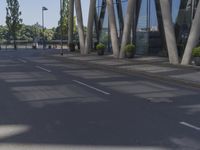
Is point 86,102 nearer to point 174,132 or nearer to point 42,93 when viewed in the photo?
point 42,93

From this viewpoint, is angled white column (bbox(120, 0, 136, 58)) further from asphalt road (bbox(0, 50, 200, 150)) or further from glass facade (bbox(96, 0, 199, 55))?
asphalt road (bbox(0, 50, 200, 150))

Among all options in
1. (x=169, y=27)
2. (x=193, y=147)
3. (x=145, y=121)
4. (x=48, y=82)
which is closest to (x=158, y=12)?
(x=169, y=27)

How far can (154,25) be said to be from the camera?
130 feet

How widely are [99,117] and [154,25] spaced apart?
29271 mm

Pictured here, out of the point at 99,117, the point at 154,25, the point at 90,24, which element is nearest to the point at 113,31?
the point at 154,25

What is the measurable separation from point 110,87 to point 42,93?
3.26 meters

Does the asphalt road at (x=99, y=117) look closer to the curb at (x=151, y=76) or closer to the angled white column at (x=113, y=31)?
the curb at (x=151, y=76)

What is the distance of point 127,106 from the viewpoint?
42.7ft

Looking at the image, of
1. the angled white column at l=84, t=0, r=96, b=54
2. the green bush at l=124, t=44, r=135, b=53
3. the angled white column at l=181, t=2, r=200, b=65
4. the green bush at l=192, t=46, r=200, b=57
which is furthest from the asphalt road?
the angled white column at l=84, t=0, r=96, b=54

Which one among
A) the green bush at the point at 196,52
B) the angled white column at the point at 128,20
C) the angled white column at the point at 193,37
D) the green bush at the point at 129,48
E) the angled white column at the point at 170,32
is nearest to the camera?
the green bush at the point at 196,52

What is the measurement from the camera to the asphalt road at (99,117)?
327 inches

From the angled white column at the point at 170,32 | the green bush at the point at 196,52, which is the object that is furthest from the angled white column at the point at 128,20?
the green bush at the point at 196,52

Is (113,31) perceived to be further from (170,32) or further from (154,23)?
(170,32)

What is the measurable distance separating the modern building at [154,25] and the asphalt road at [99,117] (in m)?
11.4
